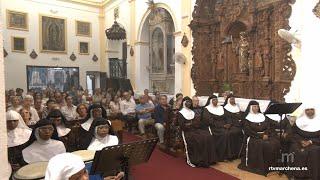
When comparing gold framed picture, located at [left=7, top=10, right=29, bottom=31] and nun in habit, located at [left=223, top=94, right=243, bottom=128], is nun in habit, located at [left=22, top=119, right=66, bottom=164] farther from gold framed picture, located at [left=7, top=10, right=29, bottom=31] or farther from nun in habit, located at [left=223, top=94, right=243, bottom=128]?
gold framed picture, located at [left=7, top=10, right=29, bottom=31]

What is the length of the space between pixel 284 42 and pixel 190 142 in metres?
3.68

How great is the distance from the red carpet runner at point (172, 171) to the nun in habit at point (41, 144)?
74.8 inches

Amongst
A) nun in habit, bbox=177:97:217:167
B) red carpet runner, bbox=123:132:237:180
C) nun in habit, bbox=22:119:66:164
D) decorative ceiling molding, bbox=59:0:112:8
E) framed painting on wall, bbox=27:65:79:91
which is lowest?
red carpet runner, bbox=123:132:237:180

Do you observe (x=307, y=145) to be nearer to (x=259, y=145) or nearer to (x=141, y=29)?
(x=259, y=145)

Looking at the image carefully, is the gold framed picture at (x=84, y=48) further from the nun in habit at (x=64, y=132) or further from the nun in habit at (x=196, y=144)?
the nun in habit at (x=64, y=132)

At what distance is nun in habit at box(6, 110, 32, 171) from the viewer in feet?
13.6

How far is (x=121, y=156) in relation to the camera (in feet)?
9.72

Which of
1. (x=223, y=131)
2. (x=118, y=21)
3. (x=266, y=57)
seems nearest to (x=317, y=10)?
(x=266, y=57)

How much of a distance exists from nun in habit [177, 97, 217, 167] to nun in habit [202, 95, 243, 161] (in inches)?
10.2

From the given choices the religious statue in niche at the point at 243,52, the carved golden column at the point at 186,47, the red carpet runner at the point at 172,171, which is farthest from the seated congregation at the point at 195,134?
the carved golden column at the point at 186,47

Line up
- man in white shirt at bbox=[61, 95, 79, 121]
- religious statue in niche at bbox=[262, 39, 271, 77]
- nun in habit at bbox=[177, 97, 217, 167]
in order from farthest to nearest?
religious statue in niche at bbox=[262, 39, 271, 77] < man in white shirt at bbox=[61, 95, 79, 121] < nun in habit at bbox=[177, 97, 217, 167]

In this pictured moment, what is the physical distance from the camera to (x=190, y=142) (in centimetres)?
625

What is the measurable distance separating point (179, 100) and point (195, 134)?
2.24 m

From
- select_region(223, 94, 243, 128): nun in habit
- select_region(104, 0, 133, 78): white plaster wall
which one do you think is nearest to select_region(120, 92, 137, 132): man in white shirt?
select_region(223, 94, 243, 128): nun in habit
